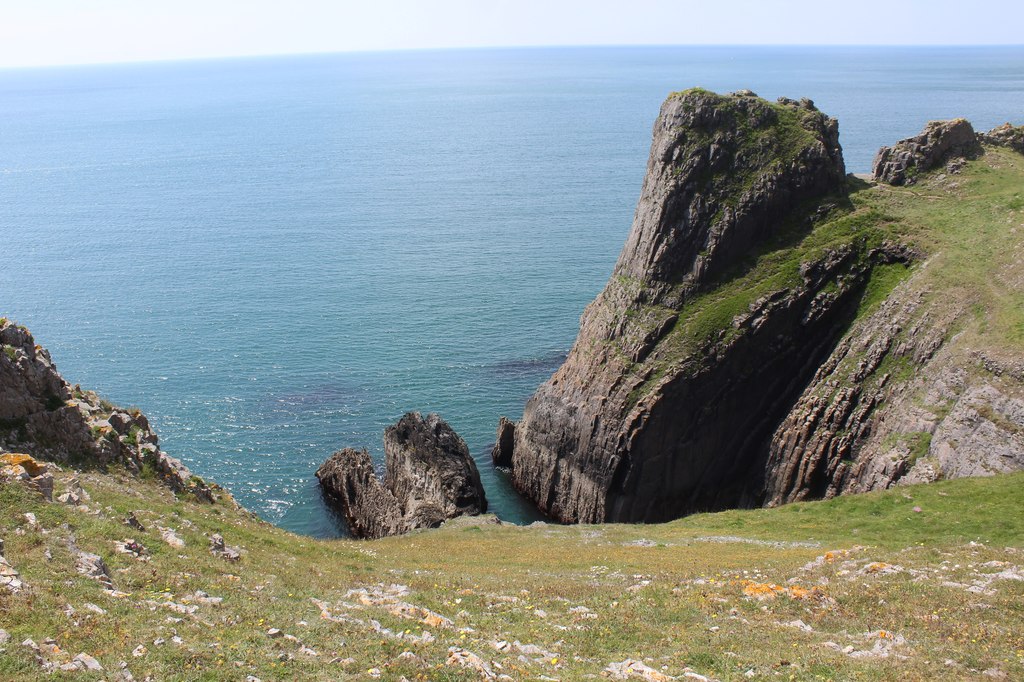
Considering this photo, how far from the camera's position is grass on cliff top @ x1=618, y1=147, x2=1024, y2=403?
63.5m

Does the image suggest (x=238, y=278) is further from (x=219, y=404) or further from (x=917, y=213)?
(x=917, y=213)

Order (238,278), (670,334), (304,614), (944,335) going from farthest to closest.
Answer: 1. (238,278)
2. (670,334)
3. (944,335)
4. (304,614)

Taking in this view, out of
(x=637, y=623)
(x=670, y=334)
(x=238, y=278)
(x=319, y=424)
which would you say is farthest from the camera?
(x=238, y=278)

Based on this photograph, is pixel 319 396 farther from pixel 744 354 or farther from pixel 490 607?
pixel 490 607

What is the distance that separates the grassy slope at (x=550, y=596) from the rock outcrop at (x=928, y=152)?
4501 cm

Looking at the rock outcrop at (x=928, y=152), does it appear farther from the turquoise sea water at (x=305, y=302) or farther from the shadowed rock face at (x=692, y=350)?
the turquoise sea water at (x=305, y=302)

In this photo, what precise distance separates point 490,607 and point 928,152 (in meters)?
74.8

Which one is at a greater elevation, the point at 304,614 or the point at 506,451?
the point at 304,614

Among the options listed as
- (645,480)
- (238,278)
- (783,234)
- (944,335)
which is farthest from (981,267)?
(238,278)

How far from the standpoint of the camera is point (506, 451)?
7844cm

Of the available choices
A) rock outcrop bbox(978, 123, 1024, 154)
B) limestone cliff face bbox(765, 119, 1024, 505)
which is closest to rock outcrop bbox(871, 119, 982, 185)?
rock outcrop bbox(978, 123, 1024, 154)

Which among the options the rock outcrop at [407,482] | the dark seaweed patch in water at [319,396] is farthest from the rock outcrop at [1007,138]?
the dark seaweed patch in water at [319,396]

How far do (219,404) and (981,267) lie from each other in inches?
2780

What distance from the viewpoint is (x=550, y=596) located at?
30.8 m
